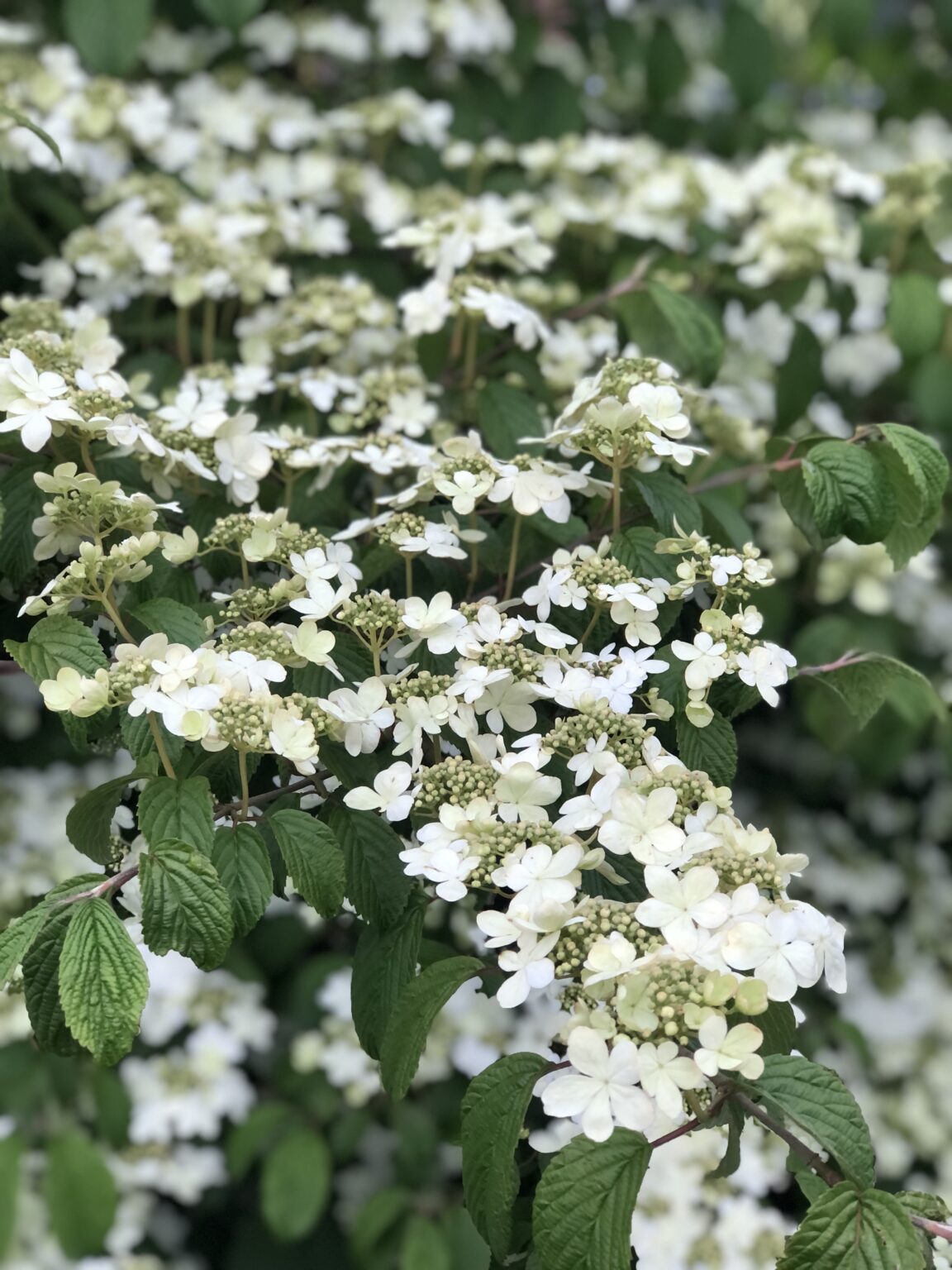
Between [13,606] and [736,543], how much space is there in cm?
62

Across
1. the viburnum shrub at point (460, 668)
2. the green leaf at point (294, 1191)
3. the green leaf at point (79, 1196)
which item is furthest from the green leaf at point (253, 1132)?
the viburnum shrub at point (460, 668)

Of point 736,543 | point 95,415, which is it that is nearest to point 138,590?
point 95,415

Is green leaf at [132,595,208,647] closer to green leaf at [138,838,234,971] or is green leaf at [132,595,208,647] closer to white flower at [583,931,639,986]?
green leaf at [138,838,234,971]

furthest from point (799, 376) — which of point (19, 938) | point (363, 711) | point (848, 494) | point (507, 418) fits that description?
point (19, 938)

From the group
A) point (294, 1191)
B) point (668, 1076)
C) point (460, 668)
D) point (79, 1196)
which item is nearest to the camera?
point (668, 1076)

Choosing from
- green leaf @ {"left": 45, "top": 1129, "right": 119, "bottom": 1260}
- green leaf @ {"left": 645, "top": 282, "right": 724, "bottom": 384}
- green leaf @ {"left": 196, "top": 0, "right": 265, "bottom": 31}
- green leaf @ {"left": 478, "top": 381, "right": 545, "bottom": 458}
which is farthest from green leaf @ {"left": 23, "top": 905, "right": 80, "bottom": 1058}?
green leaf @ {"left": 196, "top": 0, "right": 265, "bottom": 31}

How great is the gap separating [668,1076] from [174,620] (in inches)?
17.5

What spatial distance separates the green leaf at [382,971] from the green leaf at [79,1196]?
93 centimetres

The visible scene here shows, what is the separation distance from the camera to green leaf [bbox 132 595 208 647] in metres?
0.90

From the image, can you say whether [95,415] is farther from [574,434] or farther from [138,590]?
[574,434]

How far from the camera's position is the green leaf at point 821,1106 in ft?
2.39

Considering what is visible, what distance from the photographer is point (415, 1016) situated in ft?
2.67

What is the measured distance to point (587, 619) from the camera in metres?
1.00

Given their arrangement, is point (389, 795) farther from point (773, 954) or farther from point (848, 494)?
point (848, 494)
